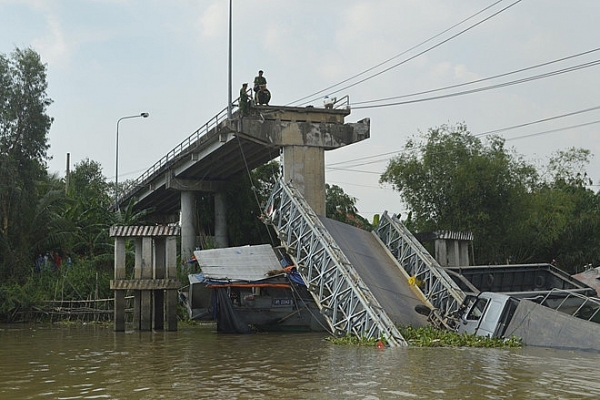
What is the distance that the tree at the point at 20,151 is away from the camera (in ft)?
125

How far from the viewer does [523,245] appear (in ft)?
152

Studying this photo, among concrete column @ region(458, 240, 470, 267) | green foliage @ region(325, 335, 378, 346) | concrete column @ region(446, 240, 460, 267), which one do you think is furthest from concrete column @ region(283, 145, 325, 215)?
Result: green foliage @ region(325, 335, 378, 346)

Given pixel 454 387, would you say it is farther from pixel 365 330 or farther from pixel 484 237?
pixel 484 237

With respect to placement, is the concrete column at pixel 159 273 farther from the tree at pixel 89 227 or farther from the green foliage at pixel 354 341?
the tree at pixel 89 227

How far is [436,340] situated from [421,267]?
24.3 feet

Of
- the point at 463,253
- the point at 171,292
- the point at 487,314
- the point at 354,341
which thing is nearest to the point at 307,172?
the point at 463,253

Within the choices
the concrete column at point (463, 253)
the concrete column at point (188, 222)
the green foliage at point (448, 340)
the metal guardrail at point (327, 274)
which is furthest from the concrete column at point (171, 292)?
A: the concrete column at point (188, 222)

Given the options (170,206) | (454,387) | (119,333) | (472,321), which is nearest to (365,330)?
Result: (472,321)

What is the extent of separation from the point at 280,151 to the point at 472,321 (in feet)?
53.5

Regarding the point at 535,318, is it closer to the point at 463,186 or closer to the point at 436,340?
the point at 436,340

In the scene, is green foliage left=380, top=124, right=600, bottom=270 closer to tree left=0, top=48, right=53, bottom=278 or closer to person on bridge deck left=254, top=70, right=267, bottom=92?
person on bridge deck left=254, top=70, right=267, bottom=92

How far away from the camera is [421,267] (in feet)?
93.3

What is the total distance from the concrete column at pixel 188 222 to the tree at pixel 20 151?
32.3 feet

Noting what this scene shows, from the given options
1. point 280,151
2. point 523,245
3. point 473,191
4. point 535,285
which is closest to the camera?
point 535,285
